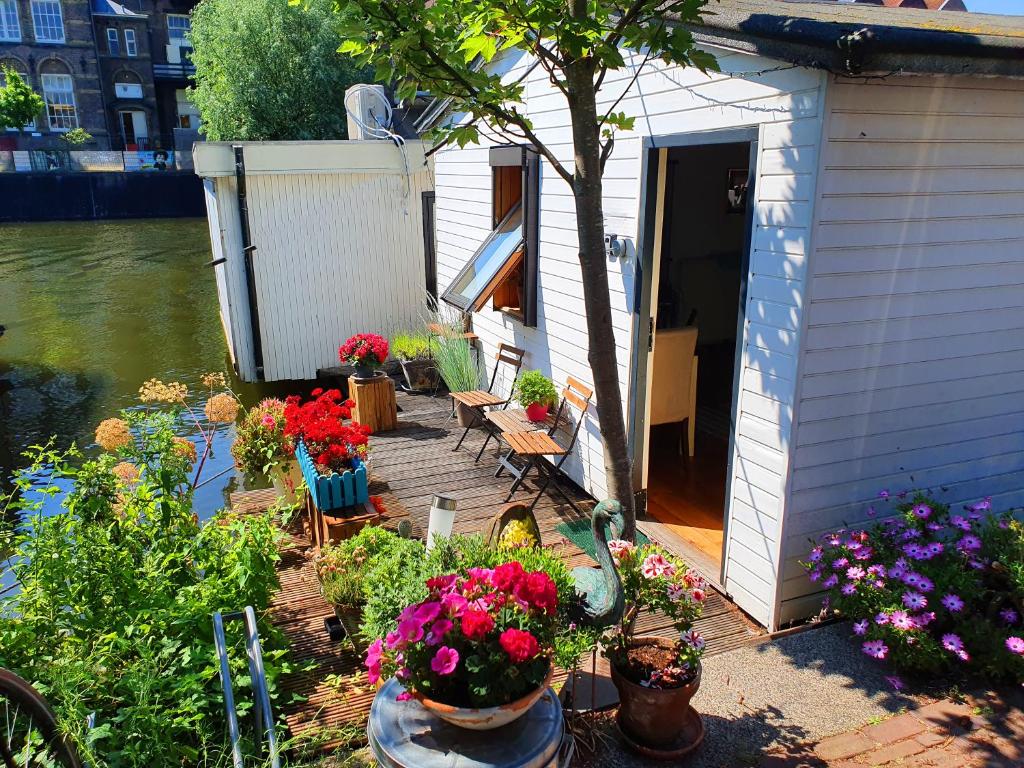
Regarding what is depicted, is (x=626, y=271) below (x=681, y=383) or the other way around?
the other way around

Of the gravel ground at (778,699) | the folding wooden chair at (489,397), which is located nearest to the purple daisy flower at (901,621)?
the gravel ground at (778,699)

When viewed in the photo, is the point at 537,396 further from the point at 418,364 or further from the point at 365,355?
the point at 418,364

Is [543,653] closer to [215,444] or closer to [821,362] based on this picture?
[821,362]

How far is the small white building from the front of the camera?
367cm

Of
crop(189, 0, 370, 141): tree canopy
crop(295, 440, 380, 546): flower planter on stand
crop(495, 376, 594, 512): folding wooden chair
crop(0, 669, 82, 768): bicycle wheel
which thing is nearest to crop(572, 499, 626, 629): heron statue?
crop(0, 669, 82, 768): bicycle wheel

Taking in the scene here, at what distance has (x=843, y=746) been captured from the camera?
10.8ft

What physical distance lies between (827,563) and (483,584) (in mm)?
2217

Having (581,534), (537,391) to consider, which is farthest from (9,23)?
(581,534)

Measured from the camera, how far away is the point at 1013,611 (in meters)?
3.75

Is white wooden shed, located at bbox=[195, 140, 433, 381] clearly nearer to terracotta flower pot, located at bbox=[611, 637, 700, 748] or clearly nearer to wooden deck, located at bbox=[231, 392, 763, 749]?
wooden deck, located at bbox=[231, 392, 763, 749]

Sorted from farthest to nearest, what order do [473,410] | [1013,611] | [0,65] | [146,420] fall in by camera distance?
[0,65], [473,410], [146,420], [1013,611]

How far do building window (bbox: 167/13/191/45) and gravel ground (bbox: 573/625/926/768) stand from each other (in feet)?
158

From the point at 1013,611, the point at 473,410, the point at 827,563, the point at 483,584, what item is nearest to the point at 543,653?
the point at 483,584

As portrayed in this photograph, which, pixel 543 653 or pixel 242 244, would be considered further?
pixel 242 244
